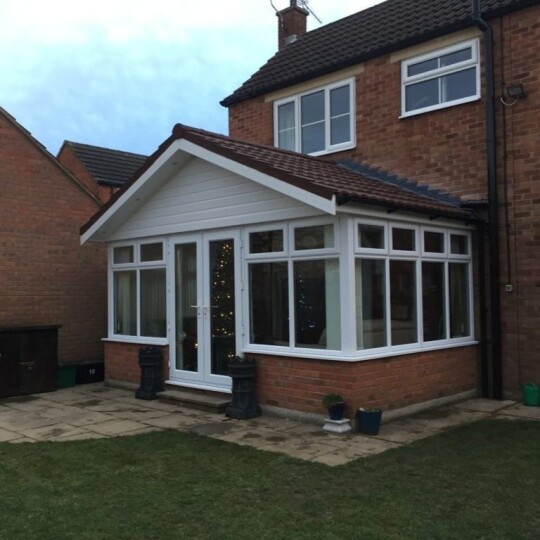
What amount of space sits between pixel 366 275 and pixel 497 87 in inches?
152

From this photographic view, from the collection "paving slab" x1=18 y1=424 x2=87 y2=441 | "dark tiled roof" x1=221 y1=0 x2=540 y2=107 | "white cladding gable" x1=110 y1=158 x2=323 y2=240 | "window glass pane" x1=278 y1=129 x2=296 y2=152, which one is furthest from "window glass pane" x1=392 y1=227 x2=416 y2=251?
"paving slab" x1=18 y1=424 x2=87 y2=441

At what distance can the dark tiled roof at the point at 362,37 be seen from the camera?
31.9ft

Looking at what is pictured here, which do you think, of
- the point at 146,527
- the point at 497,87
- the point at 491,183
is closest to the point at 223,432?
the point at 146,527

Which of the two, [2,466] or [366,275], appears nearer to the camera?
[2,466]

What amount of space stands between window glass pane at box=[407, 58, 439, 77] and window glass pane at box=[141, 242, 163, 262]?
5.08 meters

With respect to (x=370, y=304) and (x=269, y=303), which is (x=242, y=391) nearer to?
(x=269, y=303)

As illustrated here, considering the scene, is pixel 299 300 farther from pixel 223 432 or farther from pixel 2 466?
pixel 2 466

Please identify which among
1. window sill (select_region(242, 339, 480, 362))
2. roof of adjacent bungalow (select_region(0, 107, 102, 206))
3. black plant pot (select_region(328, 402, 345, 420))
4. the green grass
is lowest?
the green grass

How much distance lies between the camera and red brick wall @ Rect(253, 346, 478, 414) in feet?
24.0

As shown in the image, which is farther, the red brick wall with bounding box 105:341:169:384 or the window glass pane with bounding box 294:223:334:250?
the red brick wall with bounding box 105:341:169:384

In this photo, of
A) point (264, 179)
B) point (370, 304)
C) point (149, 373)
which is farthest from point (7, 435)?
point (370, 304)

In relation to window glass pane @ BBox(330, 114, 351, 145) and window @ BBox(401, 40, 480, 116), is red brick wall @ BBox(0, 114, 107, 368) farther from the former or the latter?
window @ BBox(401, 40, 480, 116)

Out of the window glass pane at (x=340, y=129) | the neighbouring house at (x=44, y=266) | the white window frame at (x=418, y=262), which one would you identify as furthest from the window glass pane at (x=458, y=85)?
the neighbouring house at (x=44, y=266)

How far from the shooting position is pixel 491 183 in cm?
902
